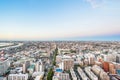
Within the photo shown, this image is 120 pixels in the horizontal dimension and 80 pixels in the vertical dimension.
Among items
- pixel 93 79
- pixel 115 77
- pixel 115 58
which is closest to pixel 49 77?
pixel 93 79

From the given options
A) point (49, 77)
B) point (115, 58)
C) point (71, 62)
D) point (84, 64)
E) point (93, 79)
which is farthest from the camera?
point (115, 58)

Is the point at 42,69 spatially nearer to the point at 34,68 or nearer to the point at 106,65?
the point at 34,68

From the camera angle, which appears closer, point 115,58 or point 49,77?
point 49,77

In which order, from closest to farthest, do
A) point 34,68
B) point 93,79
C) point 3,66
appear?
point 93,79 → point 3,66 → point 34,68

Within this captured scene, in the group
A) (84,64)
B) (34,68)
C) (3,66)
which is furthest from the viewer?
(84,64)

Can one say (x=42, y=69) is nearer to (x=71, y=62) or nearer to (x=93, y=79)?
(x=71, y=62)

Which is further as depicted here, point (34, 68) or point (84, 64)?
point (84, 64)

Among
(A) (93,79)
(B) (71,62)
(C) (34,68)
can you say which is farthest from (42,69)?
(A) (93,79)

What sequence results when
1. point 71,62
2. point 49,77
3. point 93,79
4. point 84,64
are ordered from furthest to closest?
1. point 84,64
2. point 71,62
3. point 49,77
4. point 93,79
